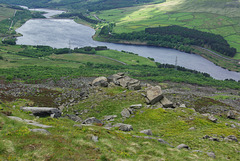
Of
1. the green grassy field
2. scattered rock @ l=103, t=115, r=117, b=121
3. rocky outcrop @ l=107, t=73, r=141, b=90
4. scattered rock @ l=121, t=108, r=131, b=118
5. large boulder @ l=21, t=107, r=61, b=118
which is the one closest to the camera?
the green grassy field

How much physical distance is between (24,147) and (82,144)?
5.91 metres

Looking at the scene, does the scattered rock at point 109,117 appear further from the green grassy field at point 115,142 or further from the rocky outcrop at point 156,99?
the rocky outcrop at point 156,99

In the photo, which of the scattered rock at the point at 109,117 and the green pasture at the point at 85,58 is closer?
the scattered rock at the point at 109,117

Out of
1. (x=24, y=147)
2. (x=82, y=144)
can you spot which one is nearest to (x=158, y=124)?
(x=82, y=144)

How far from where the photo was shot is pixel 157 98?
162 feet

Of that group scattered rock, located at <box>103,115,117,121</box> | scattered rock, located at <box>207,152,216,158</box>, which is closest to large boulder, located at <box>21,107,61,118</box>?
scattered rock, located at <box>103,115,117,121</box>

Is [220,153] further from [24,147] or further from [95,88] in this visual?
[95,88]

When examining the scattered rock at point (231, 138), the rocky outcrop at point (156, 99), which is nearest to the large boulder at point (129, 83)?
the rocky outcrop at point (156, 99)

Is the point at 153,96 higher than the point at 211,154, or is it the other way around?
the point at 153,96

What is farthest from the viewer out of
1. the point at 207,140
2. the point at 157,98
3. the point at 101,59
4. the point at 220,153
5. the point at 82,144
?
the point at 101,59

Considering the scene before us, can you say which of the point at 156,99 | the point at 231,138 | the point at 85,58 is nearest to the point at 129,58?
the point at 85,58

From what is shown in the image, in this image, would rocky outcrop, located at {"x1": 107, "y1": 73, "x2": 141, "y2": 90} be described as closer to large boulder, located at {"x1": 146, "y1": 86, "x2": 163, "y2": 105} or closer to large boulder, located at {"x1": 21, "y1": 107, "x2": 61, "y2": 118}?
large boulder, located at {"x1": 146, "y1": 86, "x2": 163, "y2": 105}

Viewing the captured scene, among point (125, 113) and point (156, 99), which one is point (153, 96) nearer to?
point (156, 99)

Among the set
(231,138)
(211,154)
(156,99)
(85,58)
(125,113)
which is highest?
(85,58)
